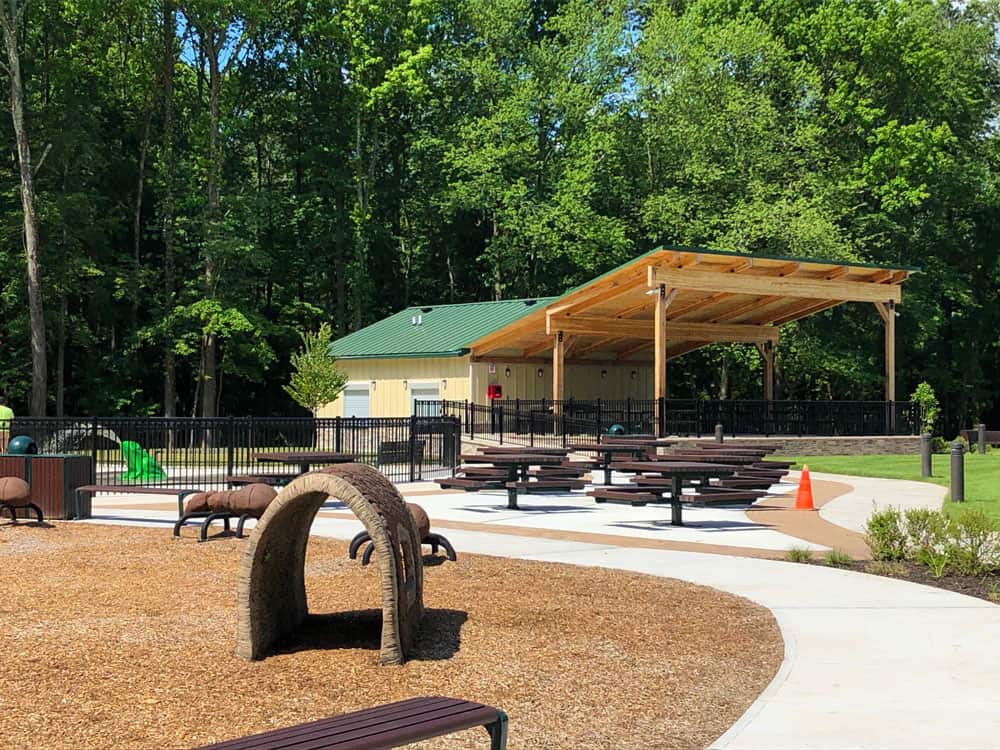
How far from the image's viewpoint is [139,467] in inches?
937

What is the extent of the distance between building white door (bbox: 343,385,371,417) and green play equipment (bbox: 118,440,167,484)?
20.5m

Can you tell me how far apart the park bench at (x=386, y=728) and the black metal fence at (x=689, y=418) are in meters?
28.8

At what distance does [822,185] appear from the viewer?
2030 inches

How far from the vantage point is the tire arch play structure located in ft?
24.4

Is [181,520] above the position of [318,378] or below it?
below

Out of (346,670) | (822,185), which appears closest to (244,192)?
(822,185)

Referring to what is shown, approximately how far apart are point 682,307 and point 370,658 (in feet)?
109

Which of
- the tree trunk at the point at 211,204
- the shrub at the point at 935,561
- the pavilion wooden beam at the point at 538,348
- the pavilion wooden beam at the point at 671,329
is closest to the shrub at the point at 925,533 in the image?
the shrub at the point at 935,561

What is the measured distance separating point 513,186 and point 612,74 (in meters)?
8.59

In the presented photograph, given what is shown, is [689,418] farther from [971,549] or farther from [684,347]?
[971,549]

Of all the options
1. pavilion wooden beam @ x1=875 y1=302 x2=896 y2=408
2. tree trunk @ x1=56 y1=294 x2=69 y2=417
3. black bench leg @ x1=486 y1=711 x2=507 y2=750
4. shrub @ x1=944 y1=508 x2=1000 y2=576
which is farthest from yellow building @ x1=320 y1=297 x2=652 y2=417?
black bench leg @ x1=486 y1=711 x2=507 y2=750

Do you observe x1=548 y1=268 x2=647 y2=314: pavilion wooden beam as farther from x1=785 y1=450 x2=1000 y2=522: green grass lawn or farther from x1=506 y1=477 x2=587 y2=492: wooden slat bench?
x1=506 y1=477 x2=587 y2=492: wooden slat bench

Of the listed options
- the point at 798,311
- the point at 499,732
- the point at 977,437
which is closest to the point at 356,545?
the point at 499,732

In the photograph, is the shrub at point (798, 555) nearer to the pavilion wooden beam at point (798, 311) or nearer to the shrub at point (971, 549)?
the shrub at point (971, 549)
